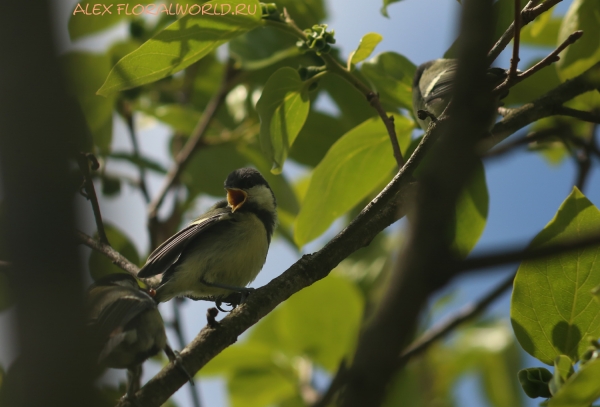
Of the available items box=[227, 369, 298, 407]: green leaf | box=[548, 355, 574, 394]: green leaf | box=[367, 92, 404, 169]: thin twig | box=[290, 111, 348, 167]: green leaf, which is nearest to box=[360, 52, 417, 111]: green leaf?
box=[367, 92, 404, 169]: thin twig

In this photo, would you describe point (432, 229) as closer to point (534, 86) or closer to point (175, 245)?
point (175, 245)

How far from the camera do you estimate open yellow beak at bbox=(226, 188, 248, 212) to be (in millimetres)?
2740

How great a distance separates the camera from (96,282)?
1793mm

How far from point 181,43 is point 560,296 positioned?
1.19 m

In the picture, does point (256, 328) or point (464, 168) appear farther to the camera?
point (256, 328)

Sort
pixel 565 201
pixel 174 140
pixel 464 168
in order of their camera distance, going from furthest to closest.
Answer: pixel 174 140, pixel 565 201, pixel 464 168

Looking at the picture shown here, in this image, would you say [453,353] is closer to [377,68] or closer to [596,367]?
[377,68]

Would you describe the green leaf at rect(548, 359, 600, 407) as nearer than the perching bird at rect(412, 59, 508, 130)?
Yes

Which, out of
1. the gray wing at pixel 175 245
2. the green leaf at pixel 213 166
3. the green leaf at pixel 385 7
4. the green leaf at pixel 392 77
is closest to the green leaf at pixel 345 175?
the green leaf at pixel 392 77

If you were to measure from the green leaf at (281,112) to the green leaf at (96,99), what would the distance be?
0.91m

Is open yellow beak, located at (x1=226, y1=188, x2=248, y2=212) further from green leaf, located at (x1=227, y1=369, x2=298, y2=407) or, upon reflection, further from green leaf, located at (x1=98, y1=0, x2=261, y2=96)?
green leaf, located at (x1=98, y1=0, x2=261, y2=96)

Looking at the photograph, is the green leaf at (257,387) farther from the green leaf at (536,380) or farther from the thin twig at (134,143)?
the green leaf at (536,380)

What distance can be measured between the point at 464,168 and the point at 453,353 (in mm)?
2705

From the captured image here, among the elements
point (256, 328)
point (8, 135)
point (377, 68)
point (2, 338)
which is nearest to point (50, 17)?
point (8, 135)
